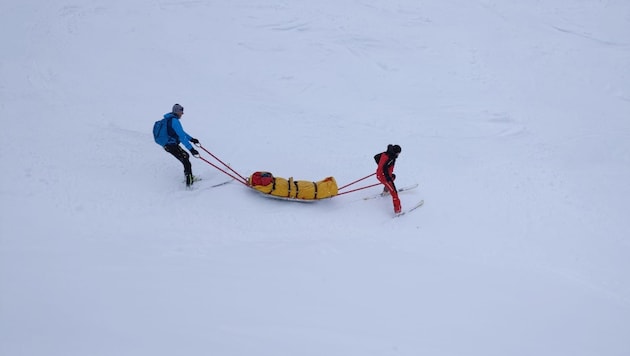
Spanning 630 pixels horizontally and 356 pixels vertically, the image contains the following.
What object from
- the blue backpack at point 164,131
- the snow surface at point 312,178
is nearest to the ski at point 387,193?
the snow surface at point 312,178

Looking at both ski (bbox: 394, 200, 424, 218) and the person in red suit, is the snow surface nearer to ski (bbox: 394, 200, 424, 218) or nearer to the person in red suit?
ski (bbox: 394, 200, 424, 218)

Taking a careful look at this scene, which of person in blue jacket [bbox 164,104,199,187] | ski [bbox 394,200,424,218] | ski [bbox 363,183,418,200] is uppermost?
person in blue jacket [bbox 164,104,199,187]

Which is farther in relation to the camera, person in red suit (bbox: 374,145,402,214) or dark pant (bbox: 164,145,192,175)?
person in red suit (bbox: 374,145,402,214)

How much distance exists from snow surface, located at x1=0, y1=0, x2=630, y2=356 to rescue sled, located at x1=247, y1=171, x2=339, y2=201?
274 millimetres

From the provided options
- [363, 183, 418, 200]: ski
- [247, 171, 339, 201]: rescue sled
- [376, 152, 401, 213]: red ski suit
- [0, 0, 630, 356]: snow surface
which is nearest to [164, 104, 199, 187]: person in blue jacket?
[0, 0, 630, 356]: snow surface

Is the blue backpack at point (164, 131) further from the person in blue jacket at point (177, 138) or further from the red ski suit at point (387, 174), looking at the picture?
the red ski suit at point (387, 174)

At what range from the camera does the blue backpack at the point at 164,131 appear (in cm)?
650

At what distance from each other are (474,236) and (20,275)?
6701 millimetres

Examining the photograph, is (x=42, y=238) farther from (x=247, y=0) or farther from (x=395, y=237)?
(x=247, y=0)

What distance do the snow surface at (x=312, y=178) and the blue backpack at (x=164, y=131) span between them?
3.28ft

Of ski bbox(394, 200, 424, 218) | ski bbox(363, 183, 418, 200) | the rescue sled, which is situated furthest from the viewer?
ski bbox(363, 183, 418, 200)

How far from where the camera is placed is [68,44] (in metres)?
10.6

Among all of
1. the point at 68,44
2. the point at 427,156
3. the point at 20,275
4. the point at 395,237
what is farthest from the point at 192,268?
the point at 68,44

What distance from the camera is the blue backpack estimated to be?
256 inches
